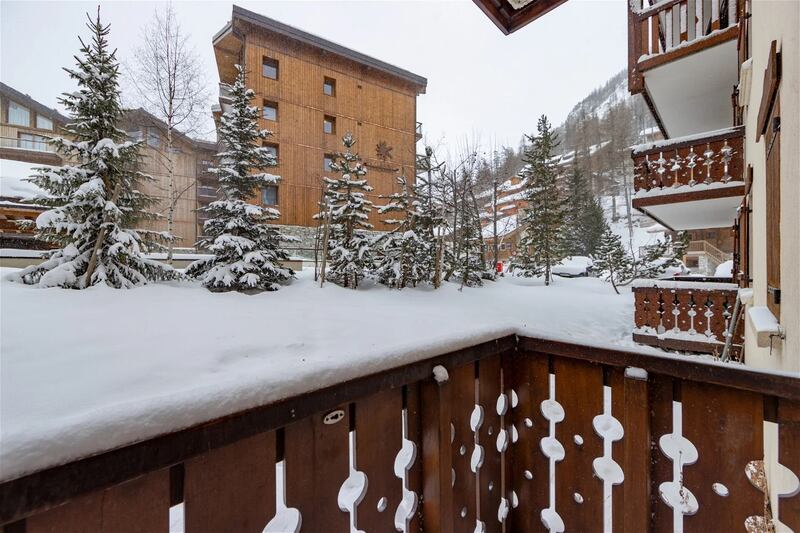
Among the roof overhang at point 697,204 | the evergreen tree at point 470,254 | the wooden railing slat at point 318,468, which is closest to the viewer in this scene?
the wooden railing slat at point 318,468

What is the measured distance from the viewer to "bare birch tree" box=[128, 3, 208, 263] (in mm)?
11000

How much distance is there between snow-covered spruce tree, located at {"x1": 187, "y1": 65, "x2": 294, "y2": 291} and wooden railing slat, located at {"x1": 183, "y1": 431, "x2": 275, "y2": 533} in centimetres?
739

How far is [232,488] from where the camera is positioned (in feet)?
2.38

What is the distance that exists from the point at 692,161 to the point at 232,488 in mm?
6709

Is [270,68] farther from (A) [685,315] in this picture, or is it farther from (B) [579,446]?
(B) [579,446]

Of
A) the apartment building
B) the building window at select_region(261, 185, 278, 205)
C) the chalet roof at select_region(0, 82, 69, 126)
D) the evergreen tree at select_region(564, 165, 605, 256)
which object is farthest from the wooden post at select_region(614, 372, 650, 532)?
the evergreen tree at select_region(564, 165, 605, 256)

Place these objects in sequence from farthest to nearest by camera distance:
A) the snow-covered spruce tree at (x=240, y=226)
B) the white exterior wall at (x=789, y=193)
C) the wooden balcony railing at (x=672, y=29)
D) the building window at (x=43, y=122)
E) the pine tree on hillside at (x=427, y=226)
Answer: the building window at (x=43, y=122) < the pine tree on hillside at (x=427, y=226) < the snow-covered spruce tree at (x=240, y=226) < the wooden balcony railing at (x=672, y=29) < the white exterior wall at (x=789, y=193)

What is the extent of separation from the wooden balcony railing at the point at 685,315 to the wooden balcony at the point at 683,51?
3.17 meters

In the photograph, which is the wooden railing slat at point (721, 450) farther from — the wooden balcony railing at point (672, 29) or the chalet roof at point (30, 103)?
the chalet roof at point (30, 103)

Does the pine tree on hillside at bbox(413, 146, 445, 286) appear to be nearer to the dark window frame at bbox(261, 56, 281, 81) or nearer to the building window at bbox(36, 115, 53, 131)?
the dark window frame at bbox(261, 56, 281, 81)

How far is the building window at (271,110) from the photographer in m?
14.9

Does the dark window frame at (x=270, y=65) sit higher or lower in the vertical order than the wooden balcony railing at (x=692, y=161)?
higher

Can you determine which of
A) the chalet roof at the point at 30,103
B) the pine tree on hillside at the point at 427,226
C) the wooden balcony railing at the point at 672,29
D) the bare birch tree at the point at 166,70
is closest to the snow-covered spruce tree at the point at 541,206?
the pine tree on hillside at the point at 427,226

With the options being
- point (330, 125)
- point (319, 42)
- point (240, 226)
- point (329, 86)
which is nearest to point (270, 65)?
point (319, 42)
